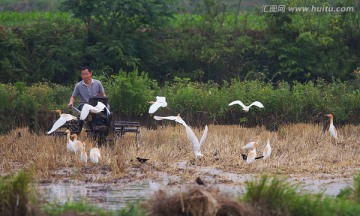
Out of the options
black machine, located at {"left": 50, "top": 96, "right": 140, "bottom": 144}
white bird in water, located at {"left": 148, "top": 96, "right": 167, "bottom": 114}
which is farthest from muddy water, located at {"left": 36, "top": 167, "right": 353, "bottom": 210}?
white bird in water, located at {"left": 148, "top": 96, "right": 167, "bottom": 114}

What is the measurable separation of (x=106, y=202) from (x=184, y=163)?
3.66 m

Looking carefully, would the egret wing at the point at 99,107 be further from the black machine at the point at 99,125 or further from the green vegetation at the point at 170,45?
the green vegetation at the point at 170,45

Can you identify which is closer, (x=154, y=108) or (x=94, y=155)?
(x=94, y=155)

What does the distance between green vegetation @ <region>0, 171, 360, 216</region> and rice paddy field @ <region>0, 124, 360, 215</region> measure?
37cm

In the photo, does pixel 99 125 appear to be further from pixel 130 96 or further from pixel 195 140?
pixel 130 96

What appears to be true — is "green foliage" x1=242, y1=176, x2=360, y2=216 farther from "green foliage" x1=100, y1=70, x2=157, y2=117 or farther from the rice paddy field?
"green foliage" x1=100, y1=70, x2=157, y2=117

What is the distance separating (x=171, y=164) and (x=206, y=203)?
199 inches

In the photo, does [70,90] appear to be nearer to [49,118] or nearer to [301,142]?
[49,118]

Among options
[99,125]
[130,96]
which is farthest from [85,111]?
[130,96]

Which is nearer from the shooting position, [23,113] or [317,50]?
[23,113]

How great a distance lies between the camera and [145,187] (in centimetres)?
1112

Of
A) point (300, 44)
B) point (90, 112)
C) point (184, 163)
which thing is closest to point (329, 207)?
point (184, 163)

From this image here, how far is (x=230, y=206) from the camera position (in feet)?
26.8

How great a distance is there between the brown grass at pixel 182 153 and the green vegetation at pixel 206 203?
2.56 meters
